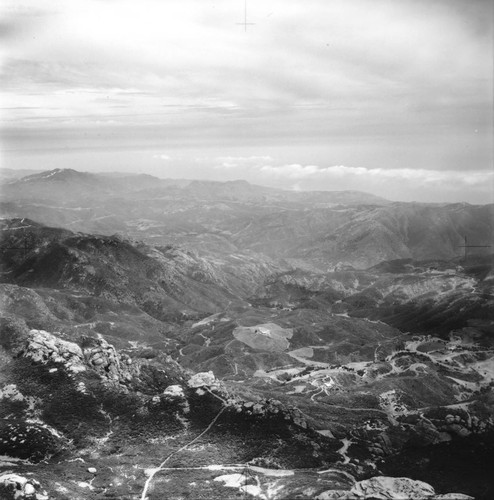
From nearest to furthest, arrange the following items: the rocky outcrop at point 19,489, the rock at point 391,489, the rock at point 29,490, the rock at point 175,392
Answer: the rocky outcrop at point 19,489 → the rock at point 29,490 → the rock at point 391,489 → the rock at point 175,392

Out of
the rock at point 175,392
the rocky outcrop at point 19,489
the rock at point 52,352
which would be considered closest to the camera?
the rocky outcrop at point 19,489

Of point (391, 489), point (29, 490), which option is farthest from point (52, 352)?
point (391, 489)

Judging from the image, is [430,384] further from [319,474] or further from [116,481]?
[116,481]

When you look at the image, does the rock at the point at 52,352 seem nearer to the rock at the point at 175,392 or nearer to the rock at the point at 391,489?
the rock at the point at 175,392

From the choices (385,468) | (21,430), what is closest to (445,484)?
(385,468)

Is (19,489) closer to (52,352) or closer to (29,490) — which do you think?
(29,490)

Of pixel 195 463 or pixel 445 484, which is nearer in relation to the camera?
pixel 195 463

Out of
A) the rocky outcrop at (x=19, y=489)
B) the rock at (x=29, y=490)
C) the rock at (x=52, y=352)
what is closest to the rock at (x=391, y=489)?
the rocky outcrop at (x=19, y=489)

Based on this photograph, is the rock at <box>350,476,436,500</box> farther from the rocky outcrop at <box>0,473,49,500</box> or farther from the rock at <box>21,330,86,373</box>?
the rock at <box>21,330,86,373</box>
